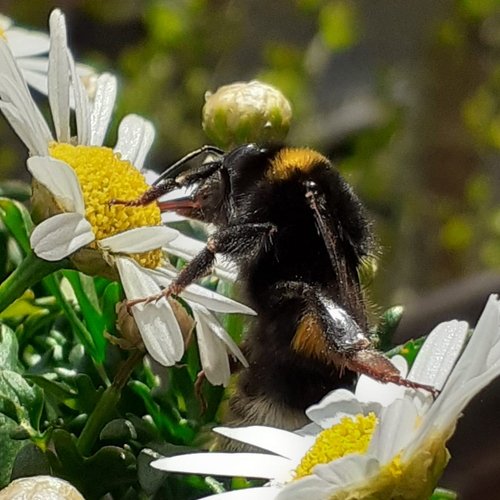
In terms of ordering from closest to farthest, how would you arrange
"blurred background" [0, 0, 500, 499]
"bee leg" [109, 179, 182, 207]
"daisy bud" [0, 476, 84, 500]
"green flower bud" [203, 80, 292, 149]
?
"daisy bud" [0, 476, 84, 500], "bee leg" [109, 179, 182, 207], "green flower bud" [203, 80, 292, 149], "blurred background" [0, 0, 500, 499]

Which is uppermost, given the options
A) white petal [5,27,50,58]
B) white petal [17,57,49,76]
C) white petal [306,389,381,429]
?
white petal [5,27,50,58]

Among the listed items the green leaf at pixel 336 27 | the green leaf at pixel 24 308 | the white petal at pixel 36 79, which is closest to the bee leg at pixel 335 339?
the green leaf at pixel 24 308

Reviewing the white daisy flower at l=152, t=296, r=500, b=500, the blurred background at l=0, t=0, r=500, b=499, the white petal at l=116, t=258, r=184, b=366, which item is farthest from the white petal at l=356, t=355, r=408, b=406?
the blurred background at l=0, t=0, r=500, b=499

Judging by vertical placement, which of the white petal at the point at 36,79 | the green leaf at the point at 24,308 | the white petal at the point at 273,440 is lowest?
the green leaf at the point at 24,308

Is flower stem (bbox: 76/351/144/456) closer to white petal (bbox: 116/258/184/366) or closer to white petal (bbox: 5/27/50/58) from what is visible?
white petal (bbox: 116/258/184/366)

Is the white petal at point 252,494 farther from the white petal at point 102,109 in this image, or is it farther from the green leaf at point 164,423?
the white petal at point 102,109

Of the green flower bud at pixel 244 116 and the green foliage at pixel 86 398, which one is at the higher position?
the green flower bud at pixel 244 116
